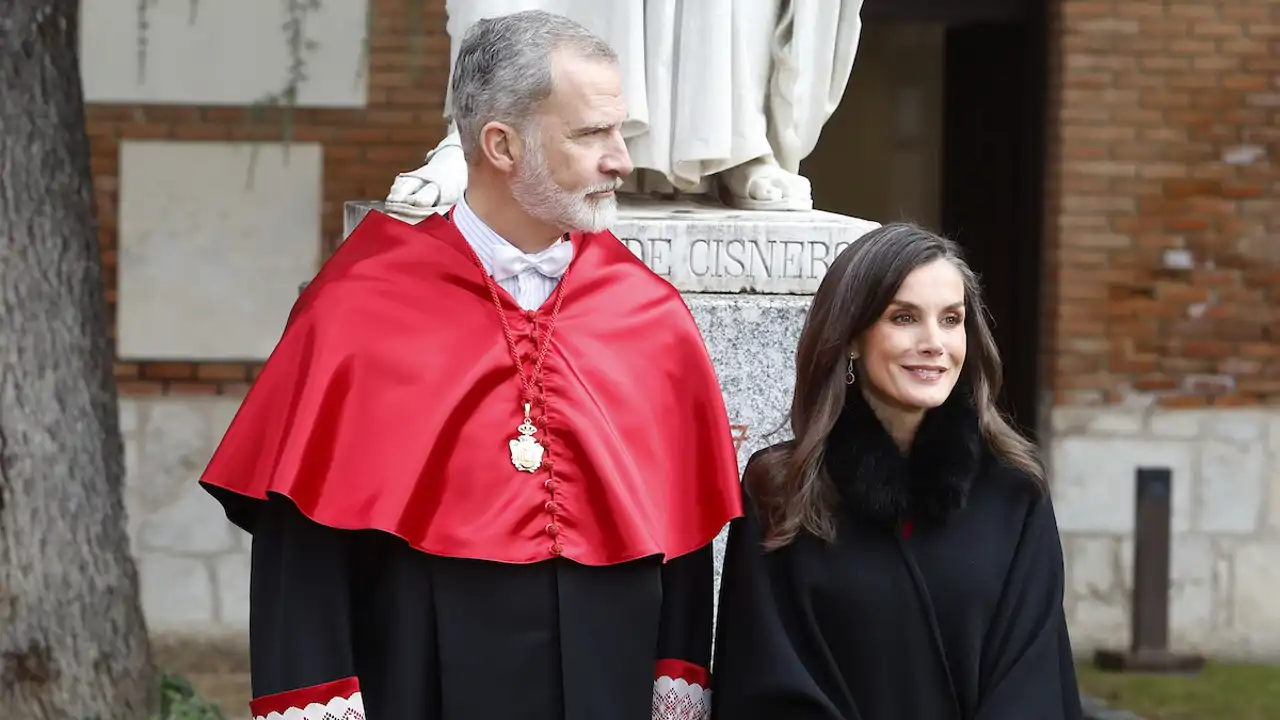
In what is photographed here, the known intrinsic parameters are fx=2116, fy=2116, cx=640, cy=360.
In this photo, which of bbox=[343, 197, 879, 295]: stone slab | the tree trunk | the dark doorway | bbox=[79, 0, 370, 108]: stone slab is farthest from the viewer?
the dark doorway

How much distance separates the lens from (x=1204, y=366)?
28.2 feet

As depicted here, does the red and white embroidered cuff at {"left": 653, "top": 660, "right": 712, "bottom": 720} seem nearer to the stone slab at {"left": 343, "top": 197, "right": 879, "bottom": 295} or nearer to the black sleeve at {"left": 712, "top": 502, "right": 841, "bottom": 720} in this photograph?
the black sleeve at {"left": 712, "top": 502, "right": 841, "bottom": 720}

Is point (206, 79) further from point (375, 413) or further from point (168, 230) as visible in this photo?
point (375, 413)

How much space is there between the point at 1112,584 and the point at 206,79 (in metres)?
4.15

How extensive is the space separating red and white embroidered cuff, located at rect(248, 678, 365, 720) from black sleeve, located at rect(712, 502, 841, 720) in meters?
0.52

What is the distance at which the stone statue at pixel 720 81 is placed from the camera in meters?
4.33

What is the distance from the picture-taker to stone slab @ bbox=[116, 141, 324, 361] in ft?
27.0

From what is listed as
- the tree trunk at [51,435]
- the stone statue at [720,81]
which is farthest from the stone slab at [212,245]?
the stone statue at [720,81]

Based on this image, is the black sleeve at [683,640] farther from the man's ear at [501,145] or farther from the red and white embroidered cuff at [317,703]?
the man's ear at [501,145]

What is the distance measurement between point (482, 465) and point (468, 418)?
2.6 inches

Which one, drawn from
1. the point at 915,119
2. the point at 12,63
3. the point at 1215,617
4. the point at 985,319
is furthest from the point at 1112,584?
the point at 985,319

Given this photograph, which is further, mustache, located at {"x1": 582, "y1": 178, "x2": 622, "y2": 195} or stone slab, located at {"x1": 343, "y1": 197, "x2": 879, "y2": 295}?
stone slab, located at {"x1": 343, "y1": 197, "x2": 879, "y2": 295}

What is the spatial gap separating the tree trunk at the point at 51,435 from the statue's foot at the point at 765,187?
2302 mm

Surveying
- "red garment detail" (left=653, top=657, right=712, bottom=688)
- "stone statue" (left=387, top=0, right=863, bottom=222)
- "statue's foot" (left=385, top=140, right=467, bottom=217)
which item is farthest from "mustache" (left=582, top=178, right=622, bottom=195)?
"stone statue" (left=387, top=0, right=863, bottom=222)
